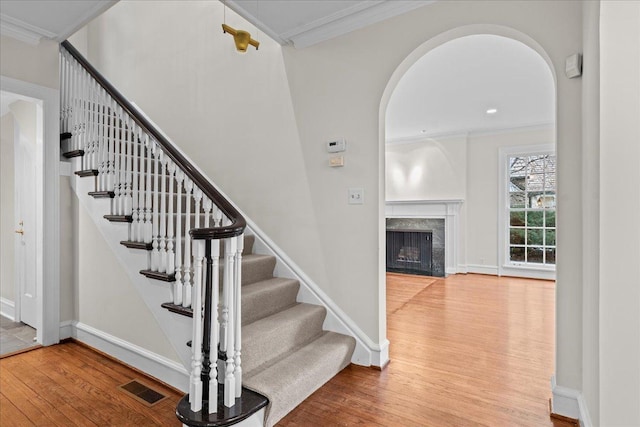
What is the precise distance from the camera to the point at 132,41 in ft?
14.9

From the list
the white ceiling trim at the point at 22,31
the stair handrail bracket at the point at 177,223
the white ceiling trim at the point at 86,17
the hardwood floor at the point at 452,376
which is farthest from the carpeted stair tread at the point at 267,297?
the white ceiling trim at the point at 22,31

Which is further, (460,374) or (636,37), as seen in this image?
(460,374)

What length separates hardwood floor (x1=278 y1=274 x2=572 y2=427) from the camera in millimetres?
1918

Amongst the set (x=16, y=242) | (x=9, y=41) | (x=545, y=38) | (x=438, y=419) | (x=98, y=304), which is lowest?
(x=438, y=419)

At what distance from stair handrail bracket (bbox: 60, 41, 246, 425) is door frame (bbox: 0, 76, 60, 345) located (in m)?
0.13

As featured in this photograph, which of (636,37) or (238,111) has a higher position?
(238,111)

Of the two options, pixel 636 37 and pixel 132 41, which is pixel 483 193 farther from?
pixel 132 41

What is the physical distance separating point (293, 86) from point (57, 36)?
6.93 feet

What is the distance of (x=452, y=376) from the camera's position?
7.76 ft

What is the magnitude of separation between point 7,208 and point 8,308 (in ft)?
3.73

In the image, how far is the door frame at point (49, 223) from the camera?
9.82ft

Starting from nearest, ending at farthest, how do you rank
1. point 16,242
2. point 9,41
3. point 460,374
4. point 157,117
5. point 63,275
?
1. point 460,374
2. point 9,41
3. point 63,275
4. point 16,242
5. point 157,117

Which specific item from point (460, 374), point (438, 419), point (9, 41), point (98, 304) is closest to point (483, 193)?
point (460, 374)

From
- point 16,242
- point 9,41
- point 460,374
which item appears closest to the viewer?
point 460,374
